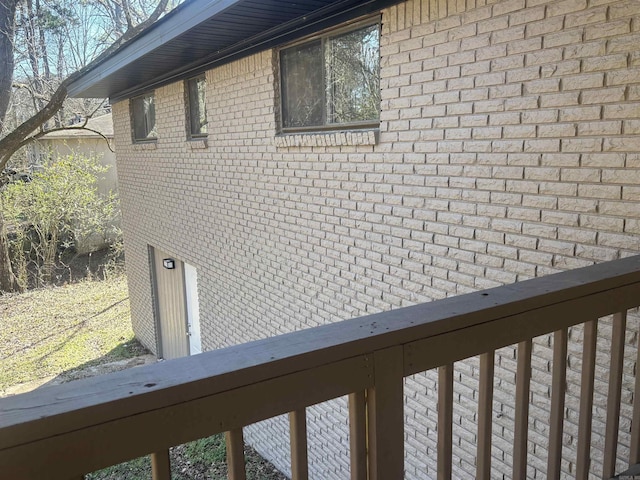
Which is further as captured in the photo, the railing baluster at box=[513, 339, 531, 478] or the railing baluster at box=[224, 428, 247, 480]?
the railing baluster at box=[513, 339, 531, 478]

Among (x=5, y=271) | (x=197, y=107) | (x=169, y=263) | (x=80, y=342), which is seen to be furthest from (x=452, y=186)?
(x=5, y=271)

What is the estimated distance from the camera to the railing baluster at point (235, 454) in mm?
1041

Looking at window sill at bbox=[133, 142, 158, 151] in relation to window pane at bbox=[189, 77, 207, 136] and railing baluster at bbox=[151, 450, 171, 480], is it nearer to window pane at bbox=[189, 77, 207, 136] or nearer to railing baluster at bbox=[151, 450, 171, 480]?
window pane at bbox=[189, 77, 207, 136]

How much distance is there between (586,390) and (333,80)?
397 centimetres

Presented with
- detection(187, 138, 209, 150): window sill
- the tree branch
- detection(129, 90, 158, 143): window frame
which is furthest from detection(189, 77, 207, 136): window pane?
the tree branch

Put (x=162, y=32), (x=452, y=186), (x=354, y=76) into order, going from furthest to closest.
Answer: (x=162, y=32)
(x=354, y=76)
(x=452, y=186)

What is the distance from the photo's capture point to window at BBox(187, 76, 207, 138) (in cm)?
777

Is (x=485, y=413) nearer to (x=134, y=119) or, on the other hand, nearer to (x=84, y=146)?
(x=134, y=119)

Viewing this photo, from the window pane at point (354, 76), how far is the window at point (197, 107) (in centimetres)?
317

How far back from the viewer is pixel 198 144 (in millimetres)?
7723

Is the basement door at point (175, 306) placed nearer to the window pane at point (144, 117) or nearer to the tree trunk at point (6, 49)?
the window pane at point (144, 117)

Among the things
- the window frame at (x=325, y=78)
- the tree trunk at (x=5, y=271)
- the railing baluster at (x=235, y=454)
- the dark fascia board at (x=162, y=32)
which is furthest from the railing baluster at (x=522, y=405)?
the tree trunk at (x=5, y=271)

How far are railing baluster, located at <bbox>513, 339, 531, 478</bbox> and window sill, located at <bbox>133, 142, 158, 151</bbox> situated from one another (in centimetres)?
884

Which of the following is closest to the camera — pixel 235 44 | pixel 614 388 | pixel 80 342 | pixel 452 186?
pixel 614 388
